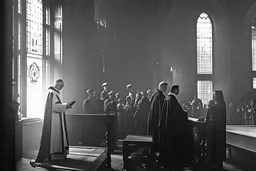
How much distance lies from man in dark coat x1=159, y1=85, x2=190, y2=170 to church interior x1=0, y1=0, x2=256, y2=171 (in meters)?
0.02

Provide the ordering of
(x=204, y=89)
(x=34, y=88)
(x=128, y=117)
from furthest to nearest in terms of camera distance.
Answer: (x=204, y=89) < (x=128, y=117) < (x=34, y=88)

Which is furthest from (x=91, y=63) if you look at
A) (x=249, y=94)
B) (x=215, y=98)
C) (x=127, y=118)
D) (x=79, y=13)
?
(x=249, y=94)

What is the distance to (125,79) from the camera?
507 inches

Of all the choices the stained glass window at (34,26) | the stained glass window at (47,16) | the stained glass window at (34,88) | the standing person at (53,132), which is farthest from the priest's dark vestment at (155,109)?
the stained glass window at (47,16)

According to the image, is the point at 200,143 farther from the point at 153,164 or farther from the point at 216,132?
the point at 153,164

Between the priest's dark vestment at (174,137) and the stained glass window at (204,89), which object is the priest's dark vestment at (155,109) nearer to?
the priest's dark vestment at (174,137)

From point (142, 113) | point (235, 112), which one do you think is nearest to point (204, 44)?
point (235, 112)

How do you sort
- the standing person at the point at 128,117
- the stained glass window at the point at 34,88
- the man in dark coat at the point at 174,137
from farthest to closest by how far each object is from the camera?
1. the standing person at the point at 128,117
2. the stained glass window at the point at 34,88
3. the man in dark coat at the point at 174,137

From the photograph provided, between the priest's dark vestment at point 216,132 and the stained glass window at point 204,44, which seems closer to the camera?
the priest's dark vestment at point 216,132

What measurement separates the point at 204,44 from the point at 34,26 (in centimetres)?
961

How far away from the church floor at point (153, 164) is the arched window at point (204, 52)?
8.14 meters

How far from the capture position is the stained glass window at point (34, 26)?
8258 millimetres

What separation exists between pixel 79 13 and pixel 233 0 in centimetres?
829

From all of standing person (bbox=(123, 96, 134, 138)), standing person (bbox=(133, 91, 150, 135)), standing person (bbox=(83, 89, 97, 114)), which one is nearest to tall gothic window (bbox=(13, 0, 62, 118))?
standing person (bbox=(83, 89, 97, 114))
